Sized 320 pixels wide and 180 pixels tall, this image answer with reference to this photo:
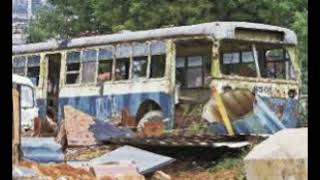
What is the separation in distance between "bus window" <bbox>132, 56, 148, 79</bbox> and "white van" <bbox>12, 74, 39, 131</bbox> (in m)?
1.16

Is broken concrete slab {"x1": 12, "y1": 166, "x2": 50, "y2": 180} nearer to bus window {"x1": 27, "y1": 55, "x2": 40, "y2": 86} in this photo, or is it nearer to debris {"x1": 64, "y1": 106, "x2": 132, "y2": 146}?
debris {"x1": 64, "y1": 106, "x2": 132, "y2": 146}

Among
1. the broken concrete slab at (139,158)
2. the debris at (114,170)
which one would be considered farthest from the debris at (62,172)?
the broken concrete slab at (139,158)

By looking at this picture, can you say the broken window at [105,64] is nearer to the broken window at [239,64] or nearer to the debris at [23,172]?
the broken window at [239,64]

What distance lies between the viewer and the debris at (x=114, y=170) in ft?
23.5

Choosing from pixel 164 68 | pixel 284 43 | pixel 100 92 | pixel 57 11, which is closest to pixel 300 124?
pixel 284 43

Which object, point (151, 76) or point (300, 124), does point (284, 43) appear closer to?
point (300, 124)

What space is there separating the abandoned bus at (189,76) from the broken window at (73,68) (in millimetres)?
11

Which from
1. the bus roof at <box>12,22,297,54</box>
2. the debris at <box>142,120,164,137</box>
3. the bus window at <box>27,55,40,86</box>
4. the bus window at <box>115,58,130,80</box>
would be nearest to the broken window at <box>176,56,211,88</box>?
the bus roof at <box>12,22,297,54</box>

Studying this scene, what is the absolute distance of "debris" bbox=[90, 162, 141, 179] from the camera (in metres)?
7.17

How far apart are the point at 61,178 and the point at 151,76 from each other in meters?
1.84

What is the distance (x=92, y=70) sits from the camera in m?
8.95

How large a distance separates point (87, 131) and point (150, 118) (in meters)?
0.72
